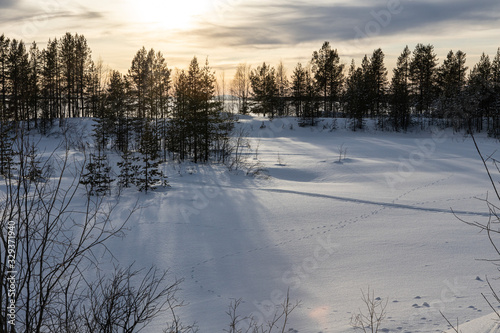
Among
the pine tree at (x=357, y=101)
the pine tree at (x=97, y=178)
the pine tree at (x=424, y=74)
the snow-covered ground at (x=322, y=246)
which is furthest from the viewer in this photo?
the pine tree at (x=424, y=74)

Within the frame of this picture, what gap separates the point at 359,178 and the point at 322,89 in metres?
35.3

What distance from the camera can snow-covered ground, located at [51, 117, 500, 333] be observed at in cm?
542

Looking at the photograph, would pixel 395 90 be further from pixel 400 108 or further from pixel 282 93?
pixel 282 93

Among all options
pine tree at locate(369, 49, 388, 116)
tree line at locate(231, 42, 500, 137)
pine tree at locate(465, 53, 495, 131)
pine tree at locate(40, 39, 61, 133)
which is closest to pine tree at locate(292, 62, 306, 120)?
tree line at locate(231, 42, 500, 137)

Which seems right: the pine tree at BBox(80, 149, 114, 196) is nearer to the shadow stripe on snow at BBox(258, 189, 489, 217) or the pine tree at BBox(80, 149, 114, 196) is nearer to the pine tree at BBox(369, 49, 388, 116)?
the shadow stripe on snow at BBox(258, 189, 489, 217)

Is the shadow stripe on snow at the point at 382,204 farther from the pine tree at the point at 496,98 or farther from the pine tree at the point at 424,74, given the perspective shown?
the pine tree at the point at 424,74

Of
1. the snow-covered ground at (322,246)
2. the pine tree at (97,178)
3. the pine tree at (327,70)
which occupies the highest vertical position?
the pine tree at (327,70)

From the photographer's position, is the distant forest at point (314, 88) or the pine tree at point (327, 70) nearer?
the distant forest at point (314, 88)

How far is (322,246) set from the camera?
824 centimetres

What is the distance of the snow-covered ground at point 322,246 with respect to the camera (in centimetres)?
542

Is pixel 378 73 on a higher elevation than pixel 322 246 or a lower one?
higher

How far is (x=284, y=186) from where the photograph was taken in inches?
594

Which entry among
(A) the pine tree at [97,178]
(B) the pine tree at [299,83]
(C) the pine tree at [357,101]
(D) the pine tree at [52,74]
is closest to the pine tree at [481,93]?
(C) the pine tree at [357,101]

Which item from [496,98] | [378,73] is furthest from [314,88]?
[496,98]
